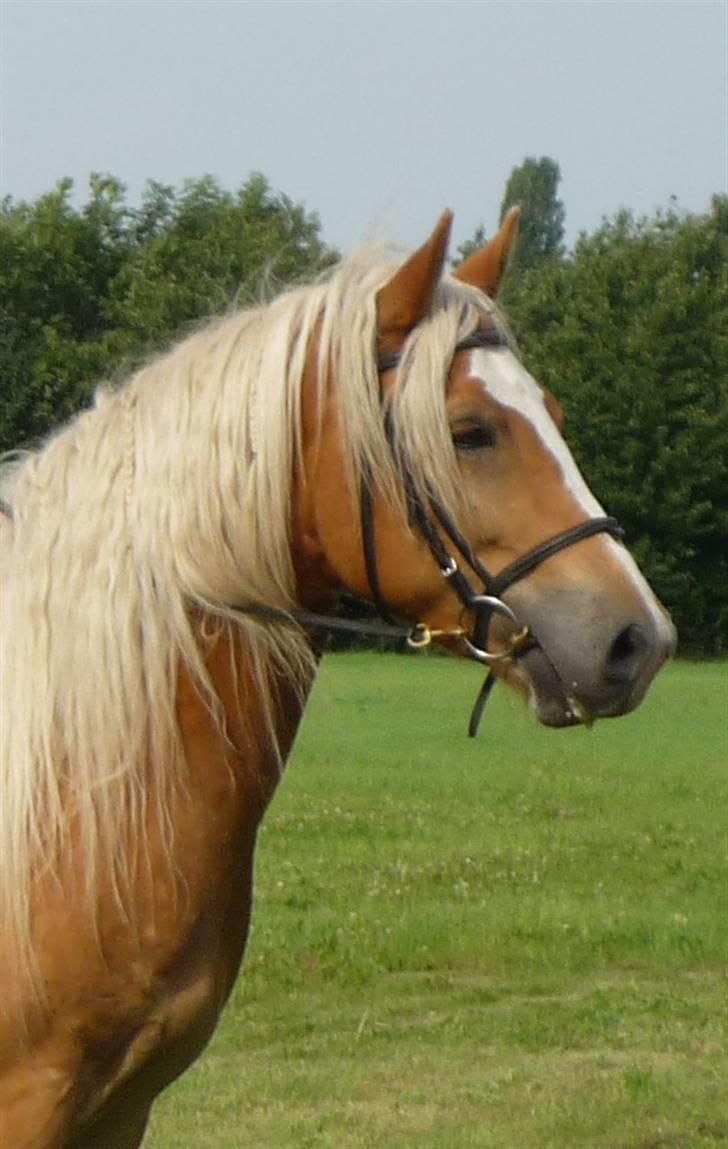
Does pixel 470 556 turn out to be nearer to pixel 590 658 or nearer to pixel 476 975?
pixel 590 658

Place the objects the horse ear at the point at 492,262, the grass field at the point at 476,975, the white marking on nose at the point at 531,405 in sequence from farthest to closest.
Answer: the grass field at the point at 476,975 → the horse ear at the point at 492,262 → the white marking on nose at the point at 531,405

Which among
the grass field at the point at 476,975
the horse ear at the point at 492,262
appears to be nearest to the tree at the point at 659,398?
the grass field at the point at 476,975

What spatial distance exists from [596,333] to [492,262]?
129 ft

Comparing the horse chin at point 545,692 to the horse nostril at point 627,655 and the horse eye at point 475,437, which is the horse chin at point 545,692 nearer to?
the horse nostril at point 627,655

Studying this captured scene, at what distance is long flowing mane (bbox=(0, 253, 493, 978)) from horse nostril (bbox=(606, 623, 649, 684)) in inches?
15.5

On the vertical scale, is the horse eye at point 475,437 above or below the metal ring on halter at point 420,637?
above

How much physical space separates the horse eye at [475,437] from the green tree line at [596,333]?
32009 mm

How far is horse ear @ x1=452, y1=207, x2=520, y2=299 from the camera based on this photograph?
3.35 metres

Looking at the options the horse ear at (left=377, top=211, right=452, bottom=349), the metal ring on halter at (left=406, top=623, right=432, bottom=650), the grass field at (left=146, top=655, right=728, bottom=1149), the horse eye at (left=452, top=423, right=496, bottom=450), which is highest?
the horse ear at (left=377, top=211, right=452, bottom=349)

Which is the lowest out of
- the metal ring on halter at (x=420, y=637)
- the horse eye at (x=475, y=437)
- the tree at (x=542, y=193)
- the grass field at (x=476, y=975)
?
the grass field at (x=476, y=975)

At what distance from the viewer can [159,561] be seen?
10.3ft

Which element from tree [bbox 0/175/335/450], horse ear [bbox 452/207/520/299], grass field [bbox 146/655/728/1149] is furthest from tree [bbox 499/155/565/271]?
horse ear [bbox 452/207/520/299]

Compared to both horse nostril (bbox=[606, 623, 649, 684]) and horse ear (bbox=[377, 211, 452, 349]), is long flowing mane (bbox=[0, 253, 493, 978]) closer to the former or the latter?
horse ear (bbox=[377, 211, 452, 349])

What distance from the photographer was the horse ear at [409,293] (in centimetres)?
307
